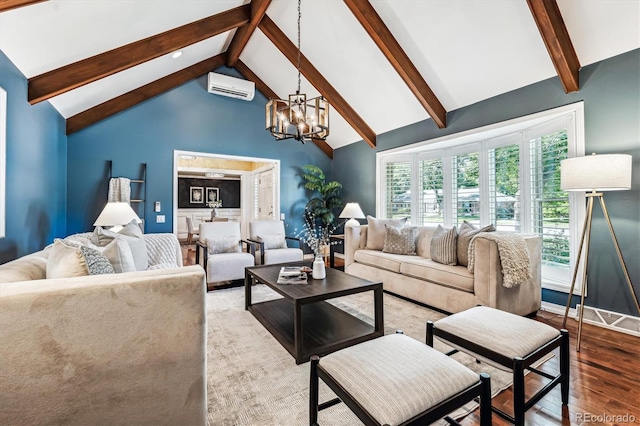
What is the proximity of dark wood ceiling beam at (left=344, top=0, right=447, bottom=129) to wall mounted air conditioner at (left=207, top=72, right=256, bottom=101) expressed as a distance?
259 centimetres

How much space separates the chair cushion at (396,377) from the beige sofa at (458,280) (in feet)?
5.66

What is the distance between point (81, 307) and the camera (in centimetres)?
112

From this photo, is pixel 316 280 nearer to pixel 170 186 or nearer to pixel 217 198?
pixel 170 186

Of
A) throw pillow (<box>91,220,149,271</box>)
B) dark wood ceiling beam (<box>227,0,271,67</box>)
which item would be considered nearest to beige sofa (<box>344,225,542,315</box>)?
throw pillow (<box>91,220,149,271</box>)

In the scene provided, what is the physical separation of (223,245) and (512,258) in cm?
366

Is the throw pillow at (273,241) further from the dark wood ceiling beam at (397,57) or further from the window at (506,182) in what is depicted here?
the dark wood ceiling beam at (397,57)

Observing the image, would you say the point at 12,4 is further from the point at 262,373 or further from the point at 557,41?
the point at 557,41

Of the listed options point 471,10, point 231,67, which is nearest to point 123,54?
point 231,67

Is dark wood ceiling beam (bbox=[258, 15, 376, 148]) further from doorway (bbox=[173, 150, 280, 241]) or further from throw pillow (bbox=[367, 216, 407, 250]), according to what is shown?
throw pillow (bbox=[367, 216, 407, 250])

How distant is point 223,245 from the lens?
14.6ft

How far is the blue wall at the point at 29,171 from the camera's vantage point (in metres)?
2.51

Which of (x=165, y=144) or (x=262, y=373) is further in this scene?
(x=165, y=144)

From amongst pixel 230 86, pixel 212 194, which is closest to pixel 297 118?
pixel 230 86

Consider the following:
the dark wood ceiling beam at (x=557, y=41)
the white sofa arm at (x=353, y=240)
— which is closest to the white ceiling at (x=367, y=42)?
the dark wood ceiling beam at (x=557, y=41)
